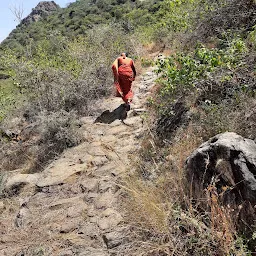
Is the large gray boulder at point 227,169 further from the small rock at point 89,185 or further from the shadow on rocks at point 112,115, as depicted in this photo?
the shadow on rocks at point 112,115

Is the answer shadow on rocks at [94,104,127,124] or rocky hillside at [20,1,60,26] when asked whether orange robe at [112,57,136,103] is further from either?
rocky hillside at [20,1,60,26]

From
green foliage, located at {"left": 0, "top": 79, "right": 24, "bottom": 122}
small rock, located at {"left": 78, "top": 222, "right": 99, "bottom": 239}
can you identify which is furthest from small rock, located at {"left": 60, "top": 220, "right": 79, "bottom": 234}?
green foliage, located at {"left": 0, "top": 79, "right": 24, "bottom": 122}

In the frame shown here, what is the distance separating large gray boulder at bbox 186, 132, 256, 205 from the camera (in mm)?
2287

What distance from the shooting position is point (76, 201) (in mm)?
4039

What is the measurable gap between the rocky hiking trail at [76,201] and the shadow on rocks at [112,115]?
26 centimetres

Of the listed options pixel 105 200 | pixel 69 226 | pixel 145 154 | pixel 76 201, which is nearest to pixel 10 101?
pixel 76 201

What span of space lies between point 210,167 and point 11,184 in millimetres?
3592

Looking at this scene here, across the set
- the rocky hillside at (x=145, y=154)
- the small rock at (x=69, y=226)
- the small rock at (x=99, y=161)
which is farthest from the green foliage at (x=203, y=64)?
the small rock at (x=69, y=226)

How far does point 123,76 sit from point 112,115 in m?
0.90

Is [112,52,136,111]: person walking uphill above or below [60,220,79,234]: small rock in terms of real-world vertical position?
above

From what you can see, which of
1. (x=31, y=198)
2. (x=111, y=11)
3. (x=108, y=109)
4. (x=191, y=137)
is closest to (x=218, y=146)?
(x=191, y=137)

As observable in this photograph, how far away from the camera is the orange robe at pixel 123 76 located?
675 cm

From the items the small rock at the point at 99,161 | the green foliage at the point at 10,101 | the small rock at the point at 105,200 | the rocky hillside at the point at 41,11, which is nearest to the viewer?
the small rock at the point at 105,200

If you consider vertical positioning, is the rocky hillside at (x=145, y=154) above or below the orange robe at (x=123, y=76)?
below
